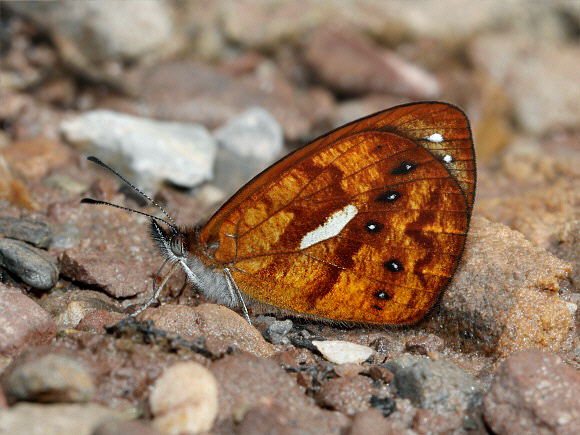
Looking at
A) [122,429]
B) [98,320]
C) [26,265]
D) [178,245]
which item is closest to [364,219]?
[178,245]

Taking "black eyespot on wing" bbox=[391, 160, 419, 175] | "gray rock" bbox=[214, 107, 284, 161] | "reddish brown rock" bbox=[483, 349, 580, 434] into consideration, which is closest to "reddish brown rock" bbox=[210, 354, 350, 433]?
"reddish brown rock" bbox=[483, 349, 580, 434]

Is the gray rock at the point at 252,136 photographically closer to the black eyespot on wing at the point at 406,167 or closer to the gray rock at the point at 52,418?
the black eyespot on wing at the point at 406,167

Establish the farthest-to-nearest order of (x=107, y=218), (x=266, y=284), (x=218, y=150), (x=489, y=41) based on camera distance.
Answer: (x=489, y=41) < (x=218, y=150) < (x=107, y=218) < (x=266, y=284)

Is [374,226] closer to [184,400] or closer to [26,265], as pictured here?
[184,400]

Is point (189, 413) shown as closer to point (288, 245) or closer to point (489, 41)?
point (288, 245)

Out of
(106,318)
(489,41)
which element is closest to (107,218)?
(106,318)

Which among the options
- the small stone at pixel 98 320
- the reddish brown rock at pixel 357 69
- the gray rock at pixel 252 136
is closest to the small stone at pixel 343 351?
the small stone at pixel 98 320
